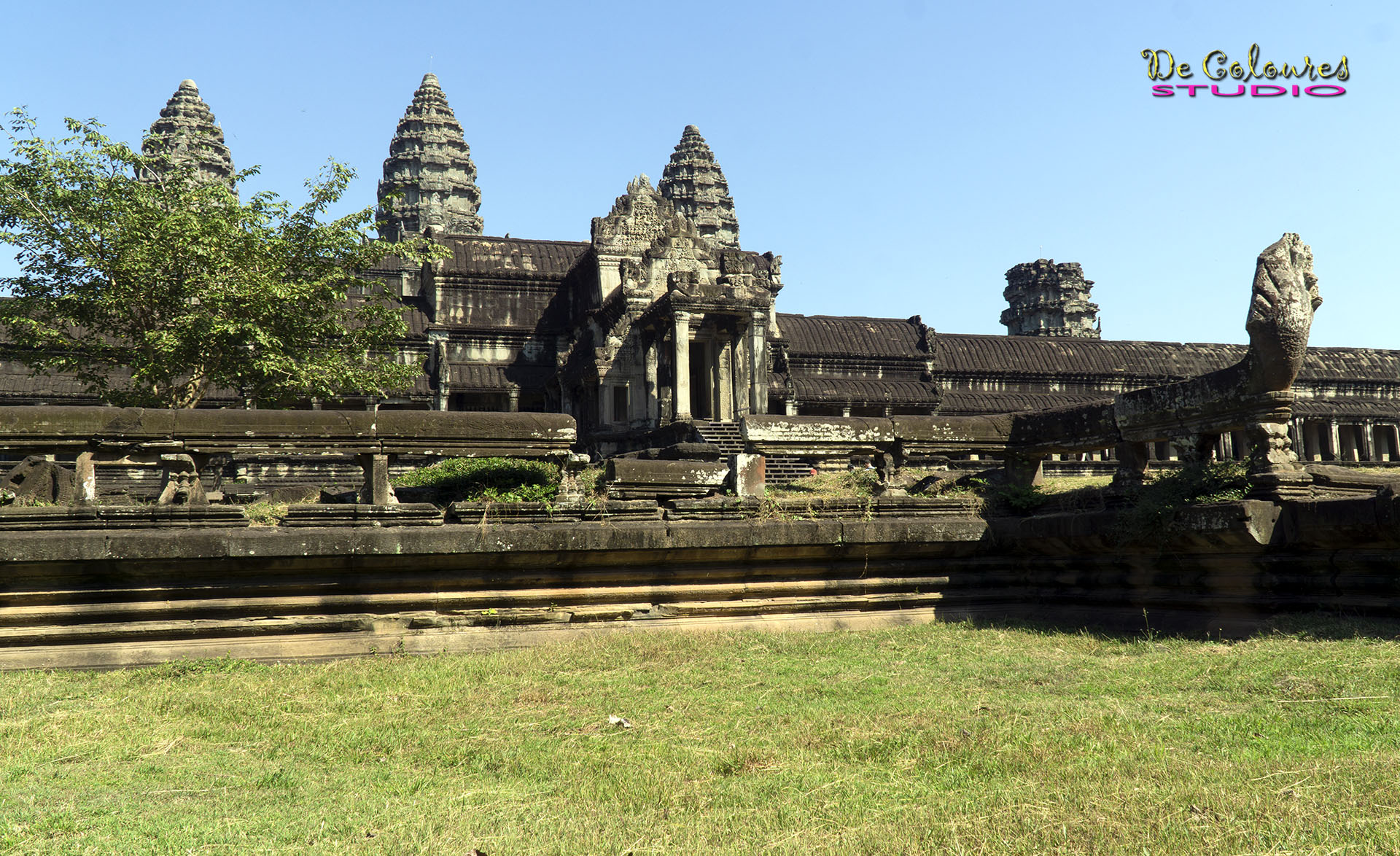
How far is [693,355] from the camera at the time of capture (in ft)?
104

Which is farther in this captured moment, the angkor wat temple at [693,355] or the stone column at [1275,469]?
the angkor wat temple at [693,355]

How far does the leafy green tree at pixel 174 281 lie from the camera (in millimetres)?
18875

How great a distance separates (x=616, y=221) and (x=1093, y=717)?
29.4 metres

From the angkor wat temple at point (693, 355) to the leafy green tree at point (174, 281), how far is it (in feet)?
23.5

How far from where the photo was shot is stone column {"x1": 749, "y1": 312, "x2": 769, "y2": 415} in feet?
98.1

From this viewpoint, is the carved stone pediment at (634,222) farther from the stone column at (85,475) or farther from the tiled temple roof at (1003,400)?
the stone column at (85,475)

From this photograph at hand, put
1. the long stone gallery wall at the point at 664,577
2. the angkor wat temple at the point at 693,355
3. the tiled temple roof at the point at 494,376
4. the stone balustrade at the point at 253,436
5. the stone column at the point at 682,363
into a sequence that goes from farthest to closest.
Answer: the tiled temple roof at the point at 494,376 → the angkor wat temple at the point at 693,355 → the stone column at the point at 682,363 → the stone balustrade at the point at 253,436 → the long stone gallery wall at the point at 664,577

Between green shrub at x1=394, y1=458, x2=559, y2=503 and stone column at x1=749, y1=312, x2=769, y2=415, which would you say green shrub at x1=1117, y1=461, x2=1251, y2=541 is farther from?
stone column at x1=749, y1=312, x2=769, y2=415

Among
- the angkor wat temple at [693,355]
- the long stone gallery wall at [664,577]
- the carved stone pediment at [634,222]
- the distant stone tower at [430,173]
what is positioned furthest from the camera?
the distant stone tower at [430,173]

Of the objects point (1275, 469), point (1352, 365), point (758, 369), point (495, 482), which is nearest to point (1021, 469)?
point (1275, 469)

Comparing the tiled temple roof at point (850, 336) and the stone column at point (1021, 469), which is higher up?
the tiled temple roof at point (850, 336)

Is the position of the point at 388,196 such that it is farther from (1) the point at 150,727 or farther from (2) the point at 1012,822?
(2) the point at 1012,822

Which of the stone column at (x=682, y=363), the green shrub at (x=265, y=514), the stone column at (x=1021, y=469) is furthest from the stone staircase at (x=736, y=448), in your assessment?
the green shrub at (x=265, y=514)

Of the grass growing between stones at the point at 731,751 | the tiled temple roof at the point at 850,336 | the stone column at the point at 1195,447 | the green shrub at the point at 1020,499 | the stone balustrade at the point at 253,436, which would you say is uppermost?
the tiled temple roof at the point at 850,336
